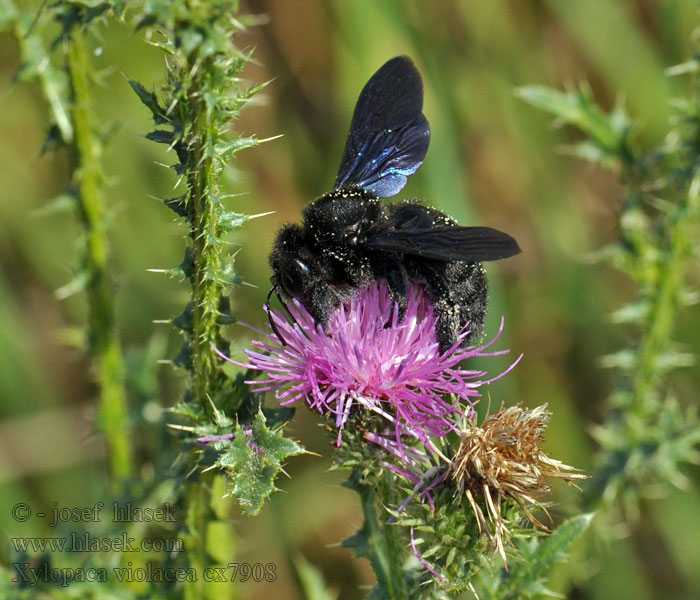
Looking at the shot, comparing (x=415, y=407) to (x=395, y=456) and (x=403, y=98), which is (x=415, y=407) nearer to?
(x=395, y=456)

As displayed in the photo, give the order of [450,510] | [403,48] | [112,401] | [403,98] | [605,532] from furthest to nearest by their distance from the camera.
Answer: [403,48]
[605,532]
[112,401]
[403,98]
[450,510]

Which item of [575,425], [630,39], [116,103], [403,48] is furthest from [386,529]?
[630,39]

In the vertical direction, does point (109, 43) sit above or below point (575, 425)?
above

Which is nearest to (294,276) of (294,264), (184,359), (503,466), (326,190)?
(294,264)

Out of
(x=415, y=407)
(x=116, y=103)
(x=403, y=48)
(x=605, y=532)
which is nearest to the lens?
(x=415, y=407)

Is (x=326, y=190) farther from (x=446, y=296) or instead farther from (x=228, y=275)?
(x=228, y=275)
